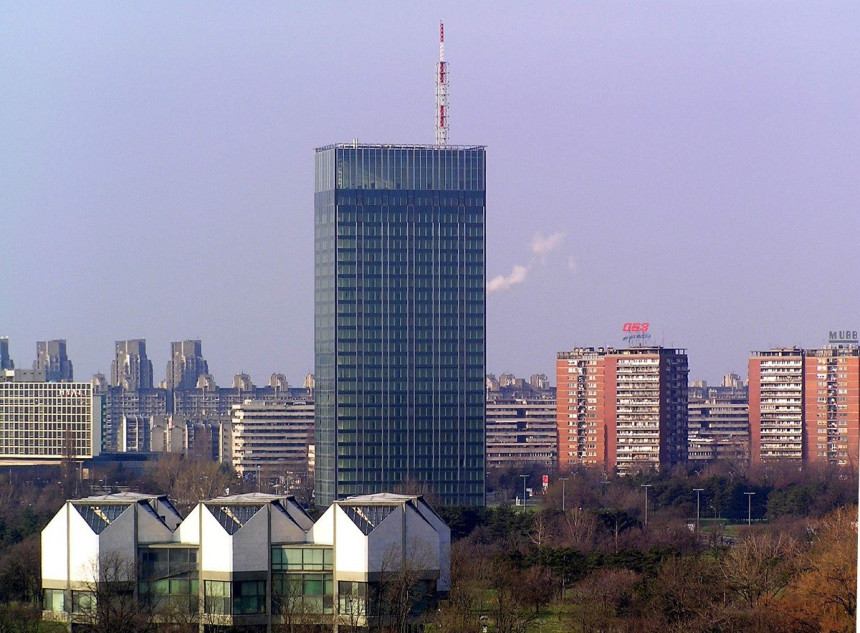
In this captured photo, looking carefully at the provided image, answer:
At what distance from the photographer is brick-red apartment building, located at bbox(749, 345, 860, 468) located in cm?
16562

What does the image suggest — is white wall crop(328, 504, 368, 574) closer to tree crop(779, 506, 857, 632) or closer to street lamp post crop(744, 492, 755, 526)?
tree crop(779, 506, 857, 632)

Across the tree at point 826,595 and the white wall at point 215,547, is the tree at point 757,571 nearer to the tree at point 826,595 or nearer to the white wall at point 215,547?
the tree at point 826,595

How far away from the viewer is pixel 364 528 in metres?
59.1

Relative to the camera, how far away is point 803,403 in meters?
170

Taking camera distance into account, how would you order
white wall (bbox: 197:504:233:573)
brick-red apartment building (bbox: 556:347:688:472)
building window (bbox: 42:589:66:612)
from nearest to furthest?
white wall (bbox: 197:504:233:573), building window (bbox: 42:589:66:612), brick-red apartment building (bbox: 556:347:688:472)

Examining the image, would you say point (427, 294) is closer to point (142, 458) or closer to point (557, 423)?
point (557, 423)

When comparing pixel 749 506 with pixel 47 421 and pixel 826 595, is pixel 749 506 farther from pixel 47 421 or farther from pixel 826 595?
pixel 47 421

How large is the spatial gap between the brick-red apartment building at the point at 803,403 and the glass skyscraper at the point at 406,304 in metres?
51.4

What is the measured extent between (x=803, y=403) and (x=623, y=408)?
18.5 metres

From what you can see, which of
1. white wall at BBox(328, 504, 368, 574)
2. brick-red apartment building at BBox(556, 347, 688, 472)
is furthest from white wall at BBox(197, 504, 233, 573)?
brick-red apartment building at BBox(556, 347, 688, 472)

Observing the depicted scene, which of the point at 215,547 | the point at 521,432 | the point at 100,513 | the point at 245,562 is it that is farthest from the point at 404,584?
the point at 521,432

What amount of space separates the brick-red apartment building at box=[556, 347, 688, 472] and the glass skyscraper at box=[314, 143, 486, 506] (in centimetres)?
3865

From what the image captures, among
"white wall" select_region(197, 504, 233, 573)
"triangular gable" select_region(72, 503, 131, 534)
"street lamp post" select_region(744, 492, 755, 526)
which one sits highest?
"triangular gable" select_region(72, 503, 131, 534)

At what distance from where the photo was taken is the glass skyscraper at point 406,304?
414 ft
